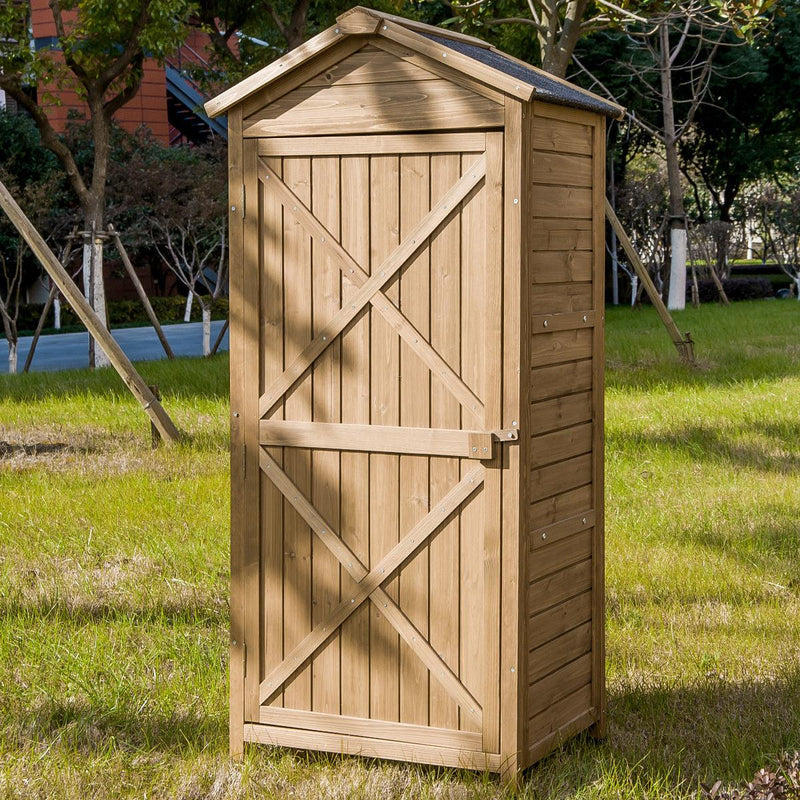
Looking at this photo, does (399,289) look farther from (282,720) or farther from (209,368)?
(209,368)

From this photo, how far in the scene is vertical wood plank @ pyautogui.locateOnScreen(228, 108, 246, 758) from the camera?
4523mm

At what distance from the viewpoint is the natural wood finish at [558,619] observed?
432cm

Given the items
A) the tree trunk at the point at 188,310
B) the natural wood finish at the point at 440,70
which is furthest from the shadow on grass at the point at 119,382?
the tree trunk at the point at 188,310

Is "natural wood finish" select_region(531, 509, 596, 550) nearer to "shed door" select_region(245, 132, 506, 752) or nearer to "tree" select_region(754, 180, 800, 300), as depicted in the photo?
"shed door" select_region(245, 132, 506, 752)

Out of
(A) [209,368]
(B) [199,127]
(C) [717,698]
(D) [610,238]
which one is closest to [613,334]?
(A) [209,368]

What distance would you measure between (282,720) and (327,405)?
1177 mm

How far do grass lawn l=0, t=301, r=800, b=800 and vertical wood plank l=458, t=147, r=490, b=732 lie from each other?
420mm

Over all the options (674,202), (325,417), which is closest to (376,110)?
(325,417)

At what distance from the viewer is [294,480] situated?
14.8 feet

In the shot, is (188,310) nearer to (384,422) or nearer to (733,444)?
(733,444)

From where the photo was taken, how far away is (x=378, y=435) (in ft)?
14.3

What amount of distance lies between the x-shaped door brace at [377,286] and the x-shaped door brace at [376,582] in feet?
0.87

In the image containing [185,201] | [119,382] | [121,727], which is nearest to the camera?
[121,727]

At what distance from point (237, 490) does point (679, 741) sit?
1.93 metres
